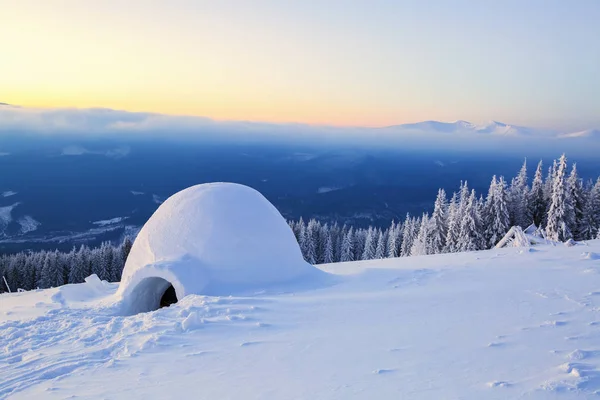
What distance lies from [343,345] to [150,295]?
8018 mm

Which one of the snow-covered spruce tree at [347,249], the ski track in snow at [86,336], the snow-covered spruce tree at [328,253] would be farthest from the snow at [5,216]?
the ski track in snow at [86,336]

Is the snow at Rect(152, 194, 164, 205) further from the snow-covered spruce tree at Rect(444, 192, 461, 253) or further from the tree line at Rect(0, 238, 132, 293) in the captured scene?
the snow-covered spruce tree at Rect(444, 192, 461, 253)

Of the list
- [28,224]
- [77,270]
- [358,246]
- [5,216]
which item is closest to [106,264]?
[77,270]

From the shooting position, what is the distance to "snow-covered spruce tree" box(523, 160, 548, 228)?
31.8m

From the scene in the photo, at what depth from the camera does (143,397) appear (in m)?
4.64

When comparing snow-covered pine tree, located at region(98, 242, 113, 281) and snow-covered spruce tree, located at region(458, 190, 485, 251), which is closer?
snow-covered spruce tree, located at region(458, 190, 485, 251)

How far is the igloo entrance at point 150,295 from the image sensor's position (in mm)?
10992

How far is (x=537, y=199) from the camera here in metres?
32.0

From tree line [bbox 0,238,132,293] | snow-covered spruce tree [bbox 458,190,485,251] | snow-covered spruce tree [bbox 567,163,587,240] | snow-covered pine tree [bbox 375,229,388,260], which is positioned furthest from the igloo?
tree line [bbox 0,238,132,293]

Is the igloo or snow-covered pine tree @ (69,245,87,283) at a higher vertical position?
the igloo

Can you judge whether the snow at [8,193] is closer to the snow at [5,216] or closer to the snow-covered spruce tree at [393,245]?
the snow at [5,216]

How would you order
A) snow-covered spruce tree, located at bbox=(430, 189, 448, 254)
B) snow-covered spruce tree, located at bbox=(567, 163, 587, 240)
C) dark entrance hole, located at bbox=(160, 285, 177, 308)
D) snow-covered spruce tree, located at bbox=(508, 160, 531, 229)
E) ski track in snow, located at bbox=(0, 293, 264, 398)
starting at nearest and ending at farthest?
ski track in snow, located at bbox=(0, 293, 264, 398) < dark entrance hole, located at bbox=(160, 285, 177, 308) < snow-covered spruce tree, located at bbox=(567, 163, 587, 240) < snow-covered spruce tree, located at bbox=(508, 160, 531, 229) < snow-covered spruce tree, located at bbox=(430, 189, 448, 254)

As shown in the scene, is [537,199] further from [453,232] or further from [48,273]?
[48,273]

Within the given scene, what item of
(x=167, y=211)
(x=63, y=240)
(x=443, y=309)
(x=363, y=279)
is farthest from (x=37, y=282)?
(x=63, y=240)
